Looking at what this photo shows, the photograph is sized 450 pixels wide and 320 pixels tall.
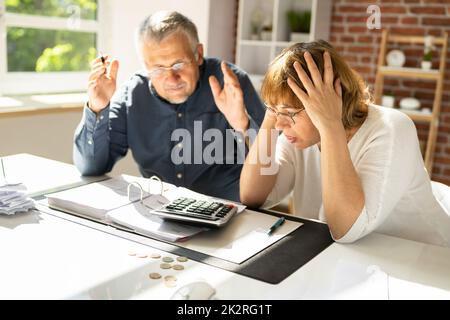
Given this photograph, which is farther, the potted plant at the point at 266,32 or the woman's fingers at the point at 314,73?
the potted plant at the point at 266,32

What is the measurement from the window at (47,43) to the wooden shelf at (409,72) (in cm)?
213

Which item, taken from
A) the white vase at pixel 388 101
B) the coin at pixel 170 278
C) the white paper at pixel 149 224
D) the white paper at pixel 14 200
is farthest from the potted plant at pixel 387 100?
the coin at pixel 170 278

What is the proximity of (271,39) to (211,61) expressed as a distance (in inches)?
70.3

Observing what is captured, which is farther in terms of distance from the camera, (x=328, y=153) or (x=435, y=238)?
(x=435, y=238)

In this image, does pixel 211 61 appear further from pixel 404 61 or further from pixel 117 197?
pixel 404 61

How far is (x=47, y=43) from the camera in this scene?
3443 millimetres

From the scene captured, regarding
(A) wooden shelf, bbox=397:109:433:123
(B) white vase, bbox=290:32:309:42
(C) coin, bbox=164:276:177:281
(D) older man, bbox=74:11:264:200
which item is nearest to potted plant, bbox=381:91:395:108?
(A) wooden shelf, bbox=397:109:433:123

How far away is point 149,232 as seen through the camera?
1.30 metres

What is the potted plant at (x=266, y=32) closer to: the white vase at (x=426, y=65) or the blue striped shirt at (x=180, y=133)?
the white vase at (x=426, y=65)

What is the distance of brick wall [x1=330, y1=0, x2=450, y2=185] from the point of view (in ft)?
11.5

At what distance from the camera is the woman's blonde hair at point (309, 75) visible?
139 centimetres

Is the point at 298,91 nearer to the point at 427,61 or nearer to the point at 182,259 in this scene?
the point at 182,259

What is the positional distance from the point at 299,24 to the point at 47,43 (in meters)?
1.84
